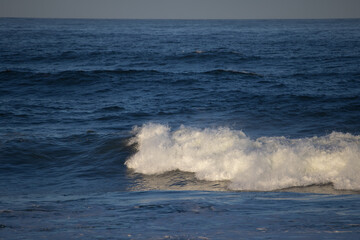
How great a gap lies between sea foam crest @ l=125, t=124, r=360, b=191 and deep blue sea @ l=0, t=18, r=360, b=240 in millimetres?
35

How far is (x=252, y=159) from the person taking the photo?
9.27 metres


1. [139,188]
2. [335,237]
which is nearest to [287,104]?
[139,188]

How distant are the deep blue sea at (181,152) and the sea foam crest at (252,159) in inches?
1.4

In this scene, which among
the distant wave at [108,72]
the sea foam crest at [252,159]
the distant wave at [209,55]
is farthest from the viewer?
the distant wave at [209,55]

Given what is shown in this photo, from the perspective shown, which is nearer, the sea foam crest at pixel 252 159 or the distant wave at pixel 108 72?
the sea foam crest at pixel 252 159

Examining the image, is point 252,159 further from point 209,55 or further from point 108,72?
point 209,55

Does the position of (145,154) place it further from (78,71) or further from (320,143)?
(78,71)

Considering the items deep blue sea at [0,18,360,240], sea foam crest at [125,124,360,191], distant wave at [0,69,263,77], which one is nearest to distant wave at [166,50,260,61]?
deep blue sea at [0,18,360,240]

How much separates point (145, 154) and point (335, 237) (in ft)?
20.6

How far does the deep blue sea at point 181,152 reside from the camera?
18.8 ft

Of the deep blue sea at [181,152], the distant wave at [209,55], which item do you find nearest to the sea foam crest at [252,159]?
the deep blue sea at [181,152]

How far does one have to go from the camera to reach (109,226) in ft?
18.3

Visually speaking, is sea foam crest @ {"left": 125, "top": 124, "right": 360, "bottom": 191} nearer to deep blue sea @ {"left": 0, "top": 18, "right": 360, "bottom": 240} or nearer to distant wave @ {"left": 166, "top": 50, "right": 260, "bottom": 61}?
deep blue sea @ {"left": 0, "top": 18, "right": 360, "bottom": 240}

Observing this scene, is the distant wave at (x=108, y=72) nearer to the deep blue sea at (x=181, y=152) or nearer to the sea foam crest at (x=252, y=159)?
the deep blue sea at (x=181, y=152)
